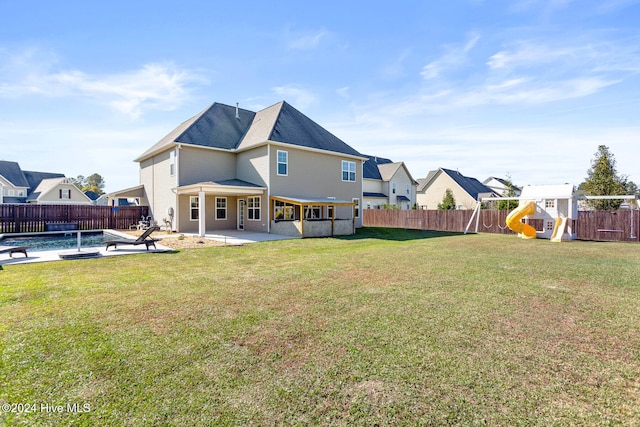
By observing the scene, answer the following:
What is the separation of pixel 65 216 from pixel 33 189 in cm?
3295

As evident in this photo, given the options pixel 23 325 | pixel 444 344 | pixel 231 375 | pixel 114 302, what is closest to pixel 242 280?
pixel 114 302

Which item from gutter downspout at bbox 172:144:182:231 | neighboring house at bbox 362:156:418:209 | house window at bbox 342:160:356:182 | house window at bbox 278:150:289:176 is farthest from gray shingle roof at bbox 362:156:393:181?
gutter downspout at bbox 172:144:182:231

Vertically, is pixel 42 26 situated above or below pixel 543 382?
above

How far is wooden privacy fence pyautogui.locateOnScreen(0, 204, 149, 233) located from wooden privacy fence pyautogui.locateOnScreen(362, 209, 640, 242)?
712 inches

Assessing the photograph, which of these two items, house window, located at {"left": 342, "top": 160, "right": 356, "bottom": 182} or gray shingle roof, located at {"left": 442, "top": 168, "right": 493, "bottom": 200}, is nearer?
house window, located at {"left": 342, "top": 160, "right": 356, "bottom": 182}

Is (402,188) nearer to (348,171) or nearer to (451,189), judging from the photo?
(451,189)

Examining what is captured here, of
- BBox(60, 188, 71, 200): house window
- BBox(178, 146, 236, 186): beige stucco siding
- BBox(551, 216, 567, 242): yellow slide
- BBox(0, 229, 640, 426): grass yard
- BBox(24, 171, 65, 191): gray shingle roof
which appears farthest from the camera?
BBox(24, 171, 65, 191): gray shingle roof

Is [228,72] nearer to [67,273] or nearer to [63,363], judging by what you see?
[67,273]

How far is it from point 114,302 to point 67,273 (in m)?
3.28

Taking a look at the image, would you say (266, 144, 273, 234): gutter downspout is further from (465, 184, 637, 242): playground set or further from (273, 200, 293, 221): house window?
(465, 184, 637, 242): playground set

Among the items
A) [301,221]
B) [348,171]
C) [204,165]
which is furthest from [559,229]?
[204,165]

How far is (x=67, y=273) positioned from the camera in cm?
712

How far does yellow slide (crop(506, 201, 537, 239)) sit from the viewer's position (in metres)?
17.1

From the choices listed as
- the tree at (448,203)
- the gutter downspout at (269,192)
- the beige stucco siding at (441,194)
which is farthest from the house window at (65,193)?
the tree at (448,203)
